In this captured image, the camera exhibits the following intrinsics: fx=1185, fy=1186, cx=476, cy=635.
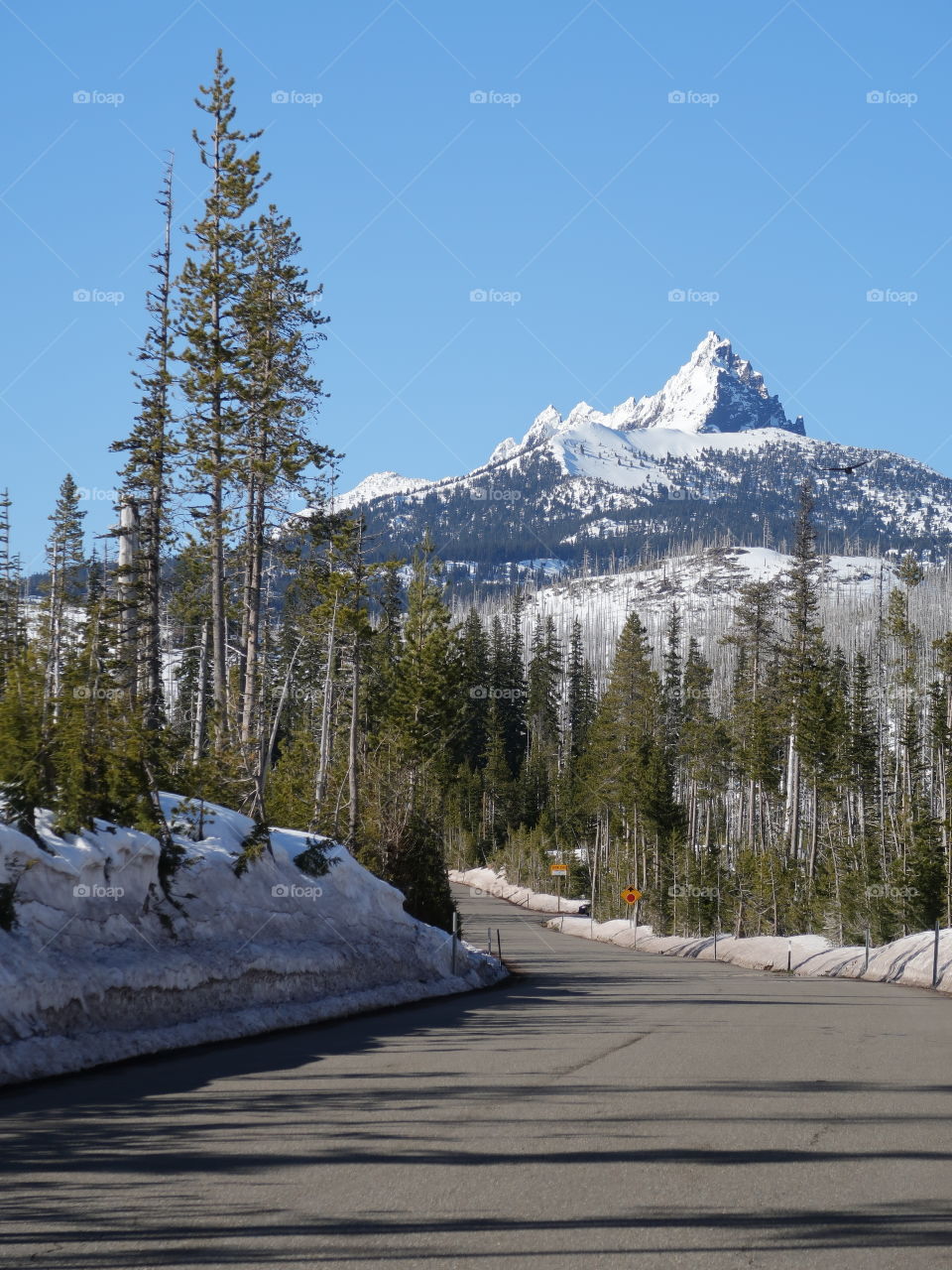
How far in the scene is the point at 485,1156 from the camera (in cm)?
779

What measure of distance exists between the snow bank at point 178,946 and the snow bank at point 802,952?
1370cm

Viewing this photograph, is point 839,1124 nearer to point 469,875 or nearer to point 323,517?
point 323,517

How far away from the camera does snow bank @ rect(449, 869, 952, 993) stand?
2730cm

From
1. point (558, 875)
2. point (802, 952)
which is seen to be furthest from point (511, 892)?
point (802, 952)

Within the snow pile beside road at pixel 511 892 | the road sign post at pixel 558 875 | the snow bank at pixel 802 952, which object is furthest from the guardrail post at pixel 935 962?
the snow pile beside road at pixel 511 892

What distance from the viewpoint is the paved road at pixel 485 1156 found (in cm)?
604

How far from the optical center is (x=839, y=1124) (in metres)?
9.18

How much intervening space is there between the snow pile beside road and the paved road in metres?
59.0

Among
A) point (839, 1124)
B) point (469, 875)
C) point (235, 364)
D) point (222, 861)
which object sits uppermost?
point (235, 364)

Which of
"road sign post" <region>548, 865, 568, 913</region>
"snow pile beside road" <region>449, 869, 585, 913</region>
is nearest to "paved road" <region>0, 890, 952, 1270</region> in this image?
"road sign post" <region>548, 865, 568, 913</region>

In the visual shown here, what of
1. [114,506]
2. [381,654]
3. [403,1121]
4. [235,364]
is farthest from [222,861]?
[381,654]

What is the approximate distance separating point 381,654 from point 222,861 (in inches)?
2228

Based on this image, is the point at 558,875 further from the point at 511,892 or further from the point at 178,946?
the point at 178,946

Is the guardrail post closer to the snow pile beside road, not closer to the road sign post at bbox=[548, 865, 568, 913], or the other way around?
the road sign post at bbox=[548, 865, 568, 913]
